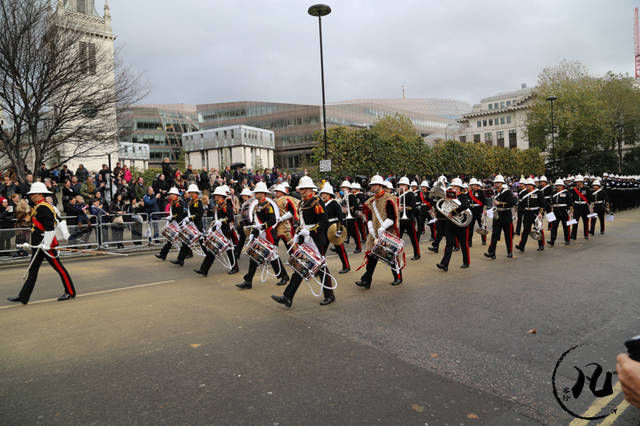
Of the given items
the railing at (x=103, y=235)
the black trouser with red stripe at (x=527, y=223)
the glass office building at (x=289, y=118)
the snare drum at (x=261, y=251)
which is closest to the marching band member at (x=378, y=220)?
the snare drum at (x=261, y=251)

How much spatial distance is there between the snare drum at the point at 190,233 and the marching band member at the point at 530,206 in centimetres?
901

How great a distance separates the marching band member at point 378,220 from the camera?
26.6 ft

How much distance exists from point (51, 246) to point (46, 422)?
5.32 metres

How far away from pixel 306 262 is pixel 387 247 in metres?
1.78

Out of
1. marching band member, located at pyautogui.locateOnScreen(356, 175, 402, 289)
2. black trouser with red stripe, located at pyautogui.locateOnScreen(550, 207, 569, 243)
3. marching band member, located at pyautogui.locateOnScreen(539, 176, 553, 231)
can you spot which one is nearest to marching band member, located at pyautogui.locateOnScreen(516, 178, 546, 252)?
black trouser with red stripe, located at pyautogui.locateOnScreen(550, 207, 569, 243)

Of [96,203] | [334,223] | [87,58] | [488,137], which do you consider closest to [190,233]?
[334,223]

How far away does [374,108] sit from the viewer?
101 metres

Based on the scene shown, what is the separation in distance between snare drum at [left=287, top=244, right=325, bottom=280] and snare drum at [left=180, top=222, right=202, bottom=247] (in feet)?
16.1

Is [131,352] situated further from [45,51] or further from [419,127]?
[419,127]

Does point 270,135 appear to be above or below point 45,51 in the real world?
above

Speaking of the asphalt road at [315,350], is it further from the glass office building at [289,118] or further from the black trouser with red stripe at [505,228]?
the glass office building at [289,118]

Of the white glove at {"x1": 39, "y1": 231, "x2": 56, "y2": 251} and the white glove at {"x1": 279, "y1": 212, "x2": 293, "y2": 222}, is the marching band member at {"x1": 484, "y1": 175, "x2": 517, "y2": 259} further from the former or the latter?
the white glove at {"x1": 39, "y1": 231, "x2": 56, "y2": 251}

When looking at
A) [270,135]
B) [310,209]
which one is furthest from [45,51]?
[270,135]

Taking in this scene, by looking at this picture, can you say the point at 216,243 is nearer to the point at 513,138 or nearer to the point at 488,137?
the point at 513,138
